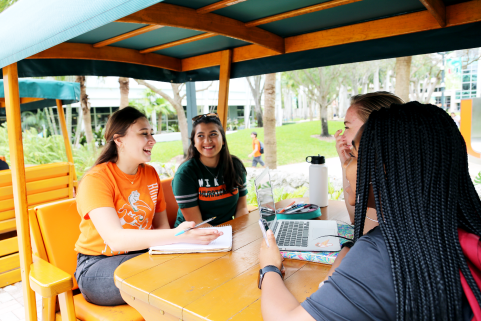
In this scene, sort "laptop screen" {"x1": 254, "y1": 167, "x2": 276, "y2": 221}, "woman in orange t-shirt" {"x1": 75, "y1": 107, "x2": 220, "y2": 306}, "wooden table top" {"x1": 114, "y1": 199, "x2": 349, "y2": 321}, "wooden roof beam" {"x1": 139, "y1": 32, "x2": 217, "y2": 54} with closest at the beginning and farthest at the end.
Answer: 1. "wooden table top" {"x1": 114, "y1": 199, "x2": 349, "y2": 321}
2. "woman in orange t-shirt" {"x1": 75, "y1": 107, "x2": 220, "y2": 306}
3. "laptop screen" {"x1": 254, "y1": 167, "x2": 276, "y2": 221}
4. "wooden roof beam" {"x1": 139, "y1": 32, "x2": 217, "y2": 54}

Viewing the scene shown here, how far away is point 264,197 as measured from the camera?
2.12m

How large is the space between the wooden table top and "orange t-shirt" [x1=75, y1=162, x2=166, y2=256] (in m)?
0.48

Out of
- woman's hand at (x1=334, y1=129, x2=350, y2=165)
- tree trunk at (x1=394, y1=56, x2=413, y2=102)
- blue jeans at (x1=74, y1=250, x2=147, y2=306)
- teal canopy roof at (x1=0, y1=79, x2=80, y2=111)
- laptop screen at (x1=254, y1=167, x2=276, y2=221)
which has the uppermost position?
tree trunk at (x1=394, y1=56, x2=413, y2=102)

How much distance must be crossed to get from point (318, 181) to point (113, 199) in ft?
4.97

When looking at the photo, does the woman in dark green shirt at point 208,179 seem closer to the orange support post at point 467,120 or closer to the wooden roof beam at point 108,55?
the wooden roof beam at point 108,55

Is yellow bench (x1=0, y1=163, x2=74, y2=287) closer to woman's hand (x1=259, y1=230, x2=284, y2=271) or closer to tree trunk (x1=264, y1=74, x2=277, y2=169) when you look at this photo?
woman's hand (x1=259, y1=230, x2=284, y2=271)

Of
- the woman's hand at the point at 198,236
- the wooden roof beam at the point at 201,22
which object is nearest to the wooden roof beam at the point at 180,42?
the wooden roof beam at the point at 201,22

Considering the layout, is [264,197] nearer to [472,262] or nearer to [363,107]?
[363,107]

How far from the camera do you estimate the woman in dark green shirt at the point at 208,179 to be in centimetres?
277

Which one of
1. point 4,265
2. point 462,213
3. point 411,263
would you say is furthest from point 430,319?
point 4,265

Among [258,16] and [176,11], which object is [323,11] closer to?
[258,16]

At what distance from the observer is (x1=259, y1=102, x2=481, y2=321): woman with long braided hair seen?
0.90 metres

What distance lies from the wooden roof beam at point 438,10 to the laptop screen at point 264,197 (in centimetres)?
150

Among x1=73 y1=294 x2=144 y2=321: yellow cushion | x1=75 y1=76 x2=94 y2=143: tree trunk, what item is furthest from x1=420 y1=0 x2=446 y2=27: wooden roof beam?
x1=75 y1=76 x2=94 y2=143: tree trunk
